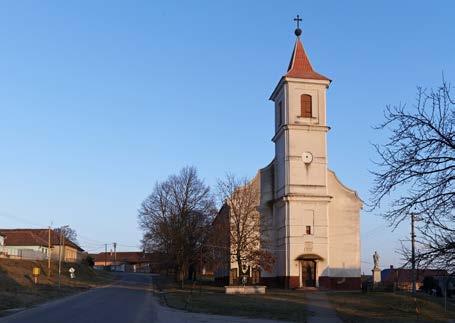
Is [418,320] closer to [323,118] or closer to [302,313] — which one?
[302,313]

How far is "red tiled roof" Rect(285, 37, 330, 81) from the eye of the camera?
6103cm

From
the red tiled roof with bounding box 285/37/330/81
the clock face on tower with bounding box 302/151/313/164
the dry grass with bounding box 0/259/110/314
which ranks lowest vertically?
the dry grass with bounding box 0/259/110/314

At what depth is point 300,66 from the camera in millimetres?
63031

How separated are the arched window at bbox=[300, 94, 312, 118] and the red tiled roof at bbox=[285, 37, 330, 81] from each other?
2042 millimetres

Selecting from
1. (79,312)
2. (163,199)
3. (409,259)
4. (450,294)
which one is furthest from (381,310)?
(163,199)

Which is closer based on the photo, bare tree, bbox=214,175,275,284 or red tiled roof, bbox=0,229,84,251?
bare tree, bbox=214,175,275,284

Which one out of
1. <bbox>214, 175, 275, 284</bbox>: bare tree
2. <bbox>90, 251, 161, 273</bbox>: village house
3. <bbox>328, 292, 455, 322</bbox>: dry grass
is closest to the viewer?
<bbox>328, 292, 455, 322</bbox>: dry grass

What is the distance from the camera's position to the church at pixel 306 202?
187 feet

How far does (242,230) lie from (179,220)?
54.7ft

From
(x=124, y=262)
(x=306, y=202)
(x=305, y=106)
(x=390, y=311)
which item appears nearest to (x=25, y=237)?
(x=306, y=202)

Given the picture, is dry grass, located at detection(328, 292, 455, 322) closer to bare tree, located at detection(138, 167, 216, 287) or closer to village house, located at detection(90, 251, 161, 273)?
bare tree, located at detection(138, 167, 216, 287)

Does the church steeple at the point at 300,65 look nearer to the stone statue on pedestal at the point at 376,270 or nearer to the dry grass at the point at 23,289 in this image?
the stone statue on pedestal at the point at 376,270

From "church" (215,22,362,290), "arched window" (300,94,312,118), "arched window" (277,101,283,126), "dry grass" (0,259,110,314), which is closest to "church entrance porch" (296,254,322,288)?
"church" (215,22,362,290)

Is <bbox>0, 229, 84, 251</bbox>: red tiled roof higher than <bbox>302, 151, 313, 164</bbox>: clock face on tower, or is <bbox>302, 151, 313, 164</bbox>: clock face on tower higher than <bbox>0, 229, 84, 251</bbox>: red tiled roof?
<bbox>302, 151, 313, 164</bbox>: clock face on tower
